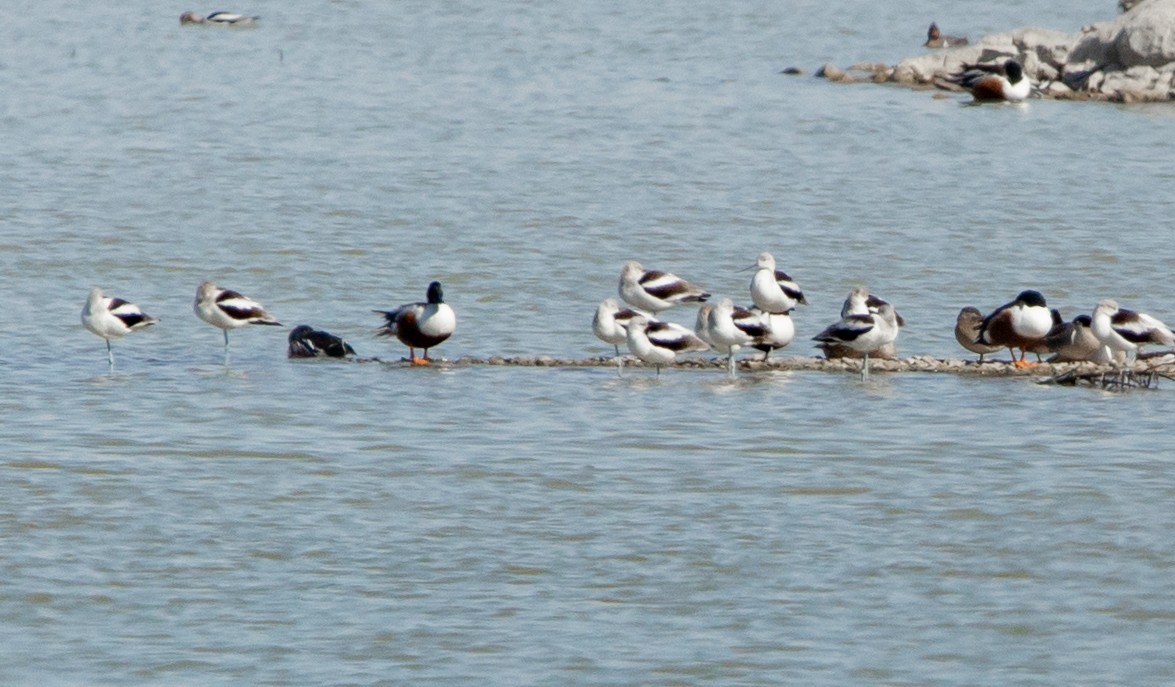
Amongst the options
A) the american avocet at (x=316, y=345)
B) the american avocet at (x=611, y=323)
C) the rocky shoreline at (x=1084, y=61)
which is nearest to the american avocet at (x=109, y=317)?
the american avocet at (x=316, y=345)

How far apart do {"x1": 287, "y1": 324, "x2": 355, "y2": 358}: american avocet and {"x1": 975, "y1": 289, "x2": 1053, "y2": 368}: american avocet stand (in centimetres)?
568

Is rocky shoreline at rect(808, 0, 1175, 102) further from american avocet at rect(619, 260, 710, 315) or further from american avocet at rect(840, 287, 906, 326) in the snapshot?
american avocet at rect(840, 287, 906, 326)

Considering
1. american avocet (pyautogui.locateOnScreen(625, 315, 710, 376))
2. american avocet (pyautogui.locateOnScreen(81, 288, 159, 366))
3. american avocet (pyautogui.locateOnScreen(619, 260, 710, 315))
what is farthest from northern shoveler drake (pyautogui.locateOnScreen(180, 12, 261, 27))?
american avocet (pyautogui.locateOnScreen(625, 315, 710, 376))

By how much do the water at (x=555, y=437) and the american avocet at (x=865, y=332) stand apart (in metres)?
0.36

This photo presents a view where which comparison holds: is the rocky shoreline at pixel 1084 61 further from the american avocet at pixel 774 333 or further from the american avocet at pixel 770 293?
the american avocet at pixel 774 333

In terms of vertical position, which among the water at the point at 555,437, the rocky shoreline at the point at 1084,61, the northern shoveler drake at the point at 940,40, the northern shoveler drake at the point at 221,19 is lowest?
the water at the point at 555,437

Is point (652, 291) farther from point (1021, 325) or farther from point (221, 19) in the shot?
point (221, 19)

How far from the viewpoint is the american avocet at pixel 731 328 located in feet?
59.5

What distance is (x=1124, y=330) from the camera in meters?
18.1

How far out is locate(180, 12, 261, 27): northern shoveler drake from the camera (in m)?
60.7

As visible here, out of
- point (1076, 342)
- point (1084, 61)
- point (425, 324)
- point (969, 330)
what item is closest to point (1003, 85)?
point (1084, 61)

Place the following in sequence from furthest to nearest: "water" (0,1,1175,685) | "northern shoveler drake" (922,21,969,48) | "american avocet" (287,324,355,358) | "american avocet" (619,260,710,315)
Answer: "northern shoveler drake" (922,21,969,48) < "american avocet" (619,260,710,315) < "american avocet" (287,324,355,358) < "water" (0,1,1175,685)

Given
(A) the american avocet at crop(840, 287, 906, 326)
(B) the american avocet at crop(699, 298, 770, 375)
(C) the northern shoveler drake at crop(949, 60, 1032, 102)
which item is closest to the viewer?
(B) the american avocet at crop(699, 298, 770, 375)

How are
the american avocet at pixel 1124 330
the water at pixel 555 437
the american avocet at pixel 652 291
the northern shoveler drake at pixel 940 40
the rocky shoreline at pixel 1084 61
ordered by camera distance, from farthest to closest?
the northern shoveler drake at pixel 940 40 → the rocky shoreline at pixel 1084 61 → the american avocet at pixel 652 291 → the american avocet at pixel 1124 330 → the water at pixel 555 437
